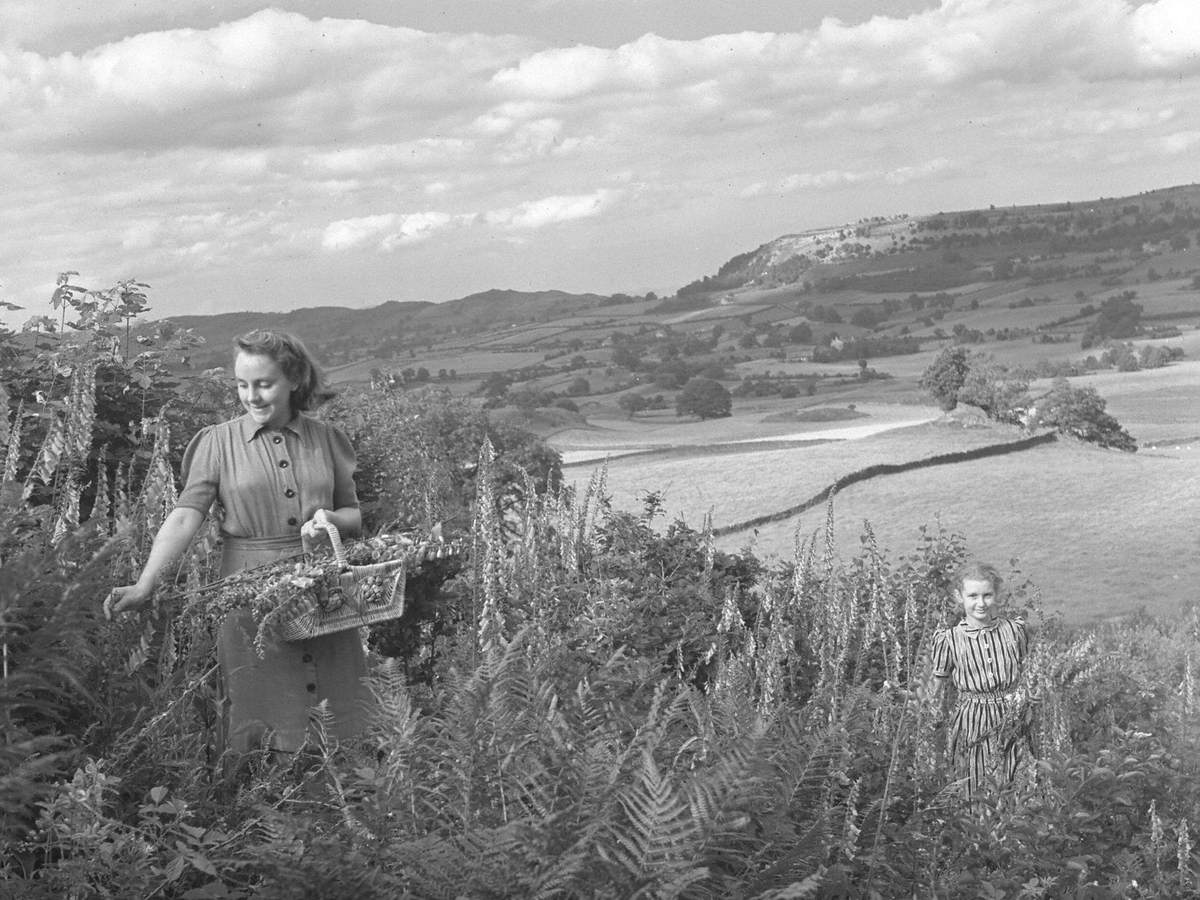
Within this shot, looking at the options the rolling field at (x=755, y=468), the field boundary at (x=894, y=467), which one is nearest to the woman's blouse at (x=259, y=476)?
the rolling field at (x=755, y=468)

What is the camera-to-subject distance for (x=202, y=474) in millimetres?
4863

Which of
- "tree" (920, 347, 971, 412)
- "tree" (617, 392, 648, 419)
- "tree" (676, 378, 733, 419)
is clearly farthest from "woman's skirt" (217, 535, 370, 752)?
"tree" (676, 378, 733, 419)

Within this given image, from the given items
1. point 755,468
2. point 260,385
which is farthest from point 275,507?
point 755,468

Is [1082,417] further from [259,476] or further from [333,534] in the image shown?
[333,534]

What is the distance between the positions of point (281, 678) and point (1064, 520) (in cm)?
4535

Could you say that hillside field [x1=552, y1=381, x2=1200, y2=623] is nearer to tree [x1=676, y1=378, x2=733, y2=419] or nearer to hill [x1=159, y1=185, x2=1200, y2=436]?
tree [x1=676, y1=378, x2=733, y2=419]

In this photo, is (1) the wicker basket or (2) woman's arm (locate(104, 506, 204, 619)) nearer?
(2) woman's arm (locate(104, 506, 204, 619))

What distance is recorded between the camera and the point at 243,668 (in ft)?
14.9

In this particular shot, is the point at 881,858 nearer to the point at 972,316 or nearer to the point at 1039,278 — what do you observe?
the point at 972,316

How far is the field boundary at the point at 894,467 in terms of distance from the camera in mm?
47222

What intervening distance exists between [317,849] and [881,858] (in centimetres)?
149

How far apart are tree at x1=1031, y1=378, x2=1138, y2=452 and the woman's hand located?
79.7m

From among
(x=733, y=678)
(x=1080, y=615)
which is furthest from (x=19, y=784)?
(x=1080, y=615)

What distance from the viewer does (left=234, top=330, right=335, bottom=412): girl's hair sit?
15.9ft
